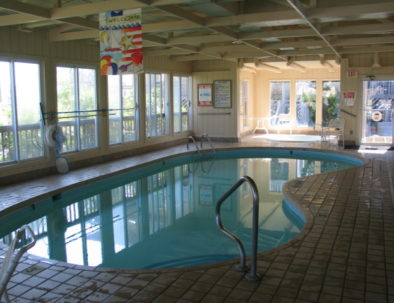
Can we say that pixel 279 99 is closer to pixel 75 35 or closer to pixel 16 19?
pixel 75 35

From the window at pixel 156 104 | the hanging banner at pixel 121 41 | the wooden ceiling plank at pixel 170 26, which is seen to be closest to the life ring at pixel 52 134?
the wooden ceiling plank at pixel 170 26

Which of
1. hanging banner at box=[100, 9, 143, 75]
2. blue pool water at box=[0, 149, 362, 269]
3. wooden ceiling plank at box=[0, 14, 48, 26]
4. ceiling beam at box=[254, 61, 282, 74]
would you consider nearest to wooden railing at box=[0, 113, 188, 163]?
blue pool water at box=[0, 149, 362, 269]

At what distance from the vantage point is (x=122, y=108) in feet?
31.7

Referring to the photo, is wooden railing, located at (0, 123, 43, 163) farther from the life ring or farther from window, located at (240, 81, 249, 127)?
window, located at (240, 81, 249, 127)

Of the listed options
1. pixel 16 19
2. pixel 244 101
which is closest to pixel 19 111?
pixel 16 19

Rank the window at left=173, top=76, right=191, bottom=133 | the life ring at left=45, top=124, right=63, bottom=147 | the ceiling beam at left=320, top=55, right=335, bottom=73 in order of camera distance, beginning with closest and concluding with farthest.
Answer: the life ring at left=45, top=124, right=63, bottom=147 → the ceiling beam at left=320, top=55, right=335, bottom=73 → the window at left=173, top=76, right=191, bottom=133

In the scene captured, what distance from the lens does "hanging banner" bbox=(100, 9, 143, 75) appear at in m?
4.94

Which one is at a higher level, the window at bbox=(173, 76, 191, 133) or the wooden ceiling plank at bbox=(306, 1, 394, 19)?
the wooden ceiling plank at bbox=(306, 1, 394, 19)

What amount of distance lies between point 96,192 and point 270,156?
17.6ft

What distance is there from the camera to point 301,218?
5.05 meters

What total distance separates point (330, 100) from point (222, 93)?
463 cm

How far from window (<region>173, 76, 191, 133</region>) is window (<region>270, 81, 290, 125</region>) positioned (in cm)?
403

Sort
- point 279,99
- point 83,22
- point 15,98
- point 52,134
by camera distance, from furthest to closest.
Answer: point 279,99, point 52,134, point 15,98, point 83,22

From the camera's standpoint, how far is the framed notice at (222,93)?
12398mm
